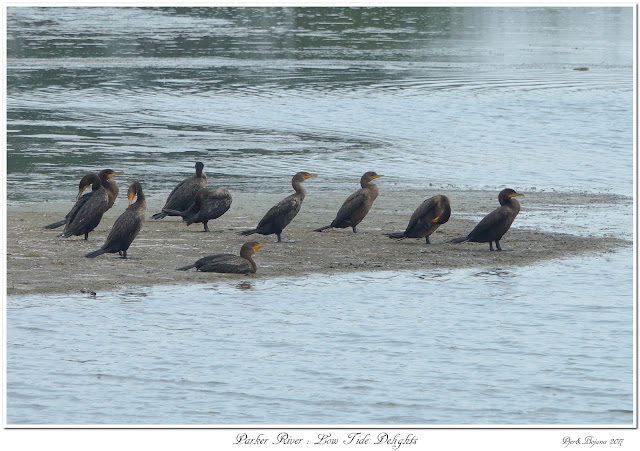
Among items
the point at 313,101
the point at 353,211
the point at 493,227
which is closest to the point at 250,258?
the point at 353,211

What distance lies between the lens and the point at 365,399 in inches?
367

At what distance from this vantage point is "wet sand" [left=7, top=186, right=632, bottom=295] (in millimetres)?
12773

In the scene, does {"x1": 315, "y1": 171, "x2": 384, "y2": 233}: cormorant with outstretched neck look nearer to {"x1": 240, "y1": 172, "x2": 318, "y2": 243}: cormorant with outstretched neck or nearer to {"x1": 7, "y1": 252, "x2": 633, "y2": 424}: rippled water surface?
{"x1": 240, "y1": 172, "x2": 318, "y2": 243}: cormorant with outstretched neck

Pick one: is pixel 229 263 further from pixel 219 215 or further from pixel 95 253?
pixel 219 215

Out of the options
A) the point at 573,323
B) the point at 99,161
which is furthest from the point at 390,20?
the point at 573,323

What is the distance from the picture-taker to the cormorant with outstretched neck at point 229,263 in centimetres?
1293

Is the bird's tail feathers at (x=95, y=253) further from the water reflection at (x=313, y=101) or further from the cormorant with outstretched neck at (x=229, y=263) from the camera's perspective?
the water reflection at (x=313, y=101)

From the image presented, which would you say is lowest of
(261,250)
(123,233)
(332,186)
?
(261,250)

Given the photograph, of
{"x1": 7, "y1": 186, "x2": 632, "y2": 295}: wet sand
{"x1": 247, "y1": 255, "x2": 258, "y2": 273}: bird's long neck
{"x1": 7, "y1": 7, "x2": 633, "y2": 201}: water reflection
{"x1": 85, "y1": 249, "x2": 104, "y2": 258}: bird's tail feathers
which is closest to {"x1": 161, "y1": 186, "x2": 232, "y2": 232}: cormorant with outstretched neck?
{"x1": 7, "y1": 186, "x2": 632, "y2": 295}: wet sand

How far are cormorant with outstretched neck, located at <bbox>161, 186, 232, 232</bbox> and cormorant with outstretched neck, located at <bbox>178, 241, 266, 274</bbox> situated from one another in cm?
217

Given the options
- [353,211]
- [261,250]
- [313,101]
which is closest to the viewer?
[261,250]

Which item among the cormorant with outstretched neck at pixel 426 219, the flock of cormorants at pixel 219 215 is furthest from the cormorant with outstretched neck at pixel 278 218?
the cormorant with outstretched neck at pixel 426 219

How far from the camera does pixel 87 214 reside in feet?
46.5

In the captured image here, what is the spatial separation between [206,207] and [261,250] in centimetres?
128
